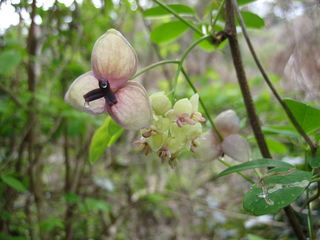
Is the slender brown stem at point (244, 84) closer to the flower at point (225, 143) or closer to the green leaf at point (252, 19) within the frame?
the flower at point (225, 143)

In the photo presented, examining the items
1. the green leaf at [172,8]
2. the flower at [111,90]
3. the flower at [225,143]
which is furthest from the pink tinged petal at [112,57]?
the green leaf at [172,8]

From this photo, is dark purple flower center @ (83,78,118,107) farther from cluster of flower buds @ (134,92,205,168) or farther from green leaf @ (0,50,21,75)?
green leaf @ (0,50,21,75)

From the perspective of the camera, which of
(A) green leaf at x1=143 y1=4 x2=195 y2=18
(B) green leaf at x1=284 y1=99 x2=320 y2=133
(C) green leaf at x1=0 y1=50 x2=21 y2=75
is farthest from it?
(C) green leaf at x1=0 y1=50 x2=21 y2=75

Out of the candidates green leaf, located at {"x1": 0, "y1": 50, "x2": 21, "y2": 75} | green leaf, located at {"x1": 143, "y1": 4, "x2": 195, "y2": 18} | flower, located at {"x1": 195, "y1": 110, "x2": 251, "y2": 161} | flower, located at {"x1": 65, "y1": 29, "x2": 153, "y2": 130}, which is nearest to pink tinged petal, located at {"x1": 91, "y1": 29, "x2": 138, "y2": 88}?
flower, located at {"x1": 65, "y1": 29, "x2": 153, "y2": 130}

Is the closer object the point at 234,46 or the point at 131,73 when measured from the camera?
the point at 131,73

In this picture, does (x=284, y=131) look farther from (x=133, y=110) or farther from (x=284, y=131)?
(x=133, y=110)

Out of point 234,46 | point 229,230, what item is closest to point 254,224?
point 229,230

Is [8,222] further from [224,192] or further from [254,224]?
[224,192]
